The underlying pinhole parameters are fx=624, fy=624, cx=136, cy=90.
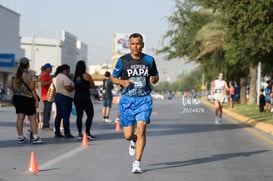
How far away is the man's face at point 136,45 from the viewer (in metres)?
9.05

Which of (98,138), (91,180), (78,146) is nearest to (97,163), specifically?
(91,180)

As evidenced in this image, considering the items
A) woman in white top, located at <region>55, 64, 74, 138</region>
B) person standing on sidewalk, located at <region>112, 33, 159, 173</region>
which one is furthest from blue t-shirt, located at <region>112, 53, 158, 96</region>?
woman in white top, located at <region>55, 64, 74, 138</region>

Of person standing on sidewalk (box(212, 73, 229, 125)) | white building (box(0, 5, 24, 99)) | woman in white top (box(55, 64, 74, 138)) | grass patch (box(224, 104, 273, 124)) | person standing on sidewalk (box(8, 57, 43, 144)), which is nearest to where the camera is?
person standing on sidewalk (box(8, 57, 43, 144))

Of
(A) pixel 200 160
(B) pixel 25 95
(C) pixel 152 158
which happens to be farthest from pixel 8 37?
(A) pixel 200 160

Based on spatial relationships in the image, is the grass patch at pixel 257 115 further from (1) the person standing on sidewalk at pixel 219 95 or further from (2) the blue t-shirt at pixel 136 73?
(2) the blue t-shirt at pixel 136 73

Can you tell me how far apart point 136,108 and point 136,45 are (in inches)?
36.0

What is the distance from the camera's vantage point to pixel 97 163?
1021 cm

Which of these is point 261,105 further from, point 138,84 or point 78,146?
point 138,84

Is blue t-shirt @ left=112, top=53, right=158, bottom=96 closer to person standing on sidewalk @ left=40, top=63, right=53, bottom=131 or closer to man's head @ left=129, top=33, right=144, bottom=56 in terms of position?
man's head @ left=129, top=33, right=144, bottom=56

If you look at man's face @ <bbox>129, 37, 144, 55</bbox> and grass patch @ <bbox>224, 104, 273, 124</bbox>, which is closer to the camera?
man's face @ <bbox>129, 37, 144, 55</bbox>

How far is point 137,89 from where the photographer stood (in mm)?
9047

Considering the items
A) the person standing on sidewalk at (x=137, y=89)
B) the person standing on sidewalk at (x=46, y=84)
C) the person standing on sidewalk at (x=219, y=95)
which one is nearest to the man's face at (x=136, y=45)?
the person standing on sidewalk at (x=137, y=89)

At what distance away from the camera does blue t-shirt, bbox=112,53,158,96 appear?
903cm

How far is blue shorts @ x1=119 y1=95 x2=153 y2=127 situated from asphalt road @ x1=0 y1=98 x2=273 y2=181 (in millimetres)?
803
